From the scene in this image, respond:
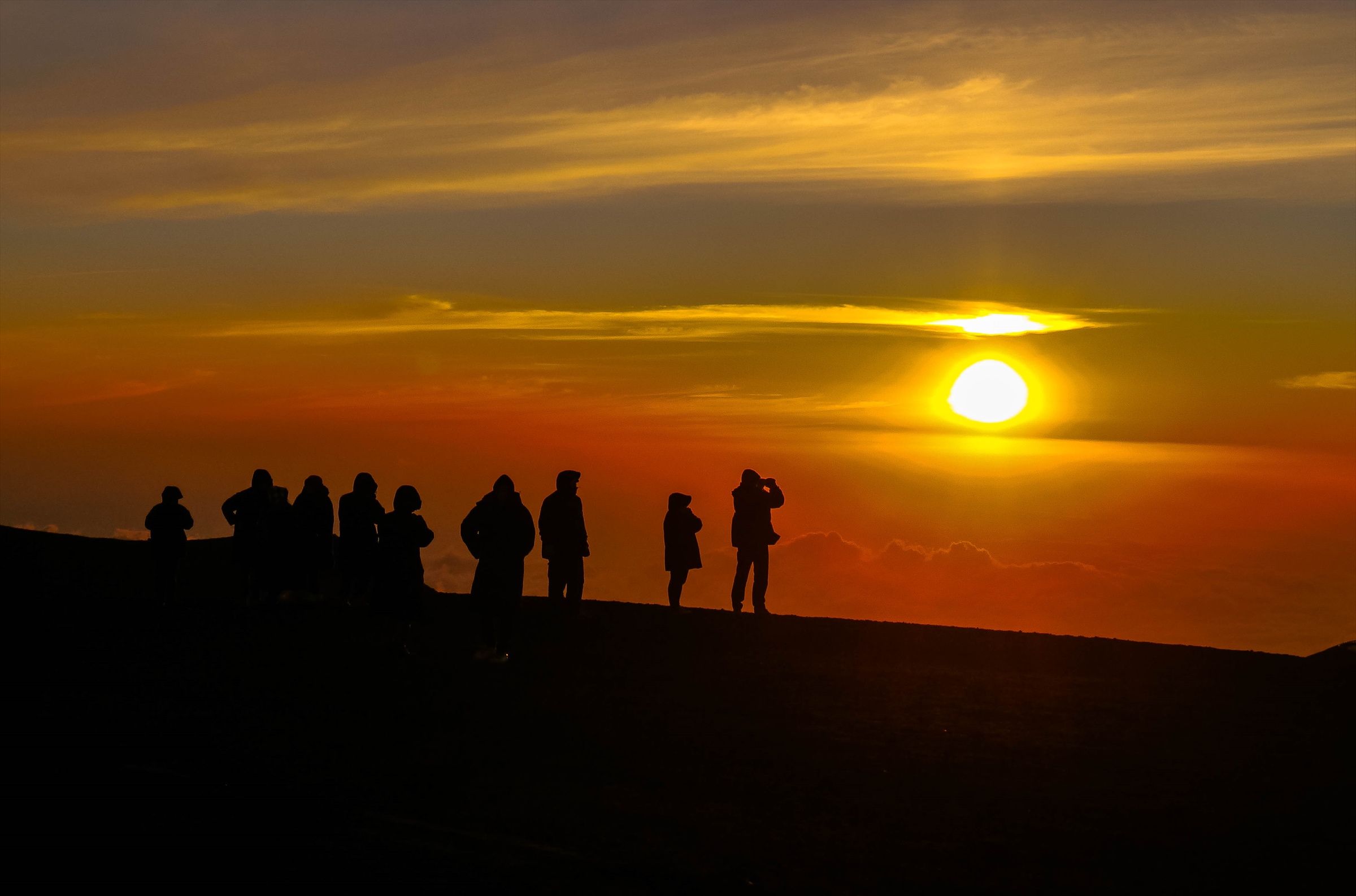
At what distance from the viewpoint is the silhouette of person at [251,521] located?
2022cm

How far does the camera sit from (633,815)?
10.2 meters

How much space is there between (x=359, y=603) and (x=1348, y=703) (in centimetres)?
1334

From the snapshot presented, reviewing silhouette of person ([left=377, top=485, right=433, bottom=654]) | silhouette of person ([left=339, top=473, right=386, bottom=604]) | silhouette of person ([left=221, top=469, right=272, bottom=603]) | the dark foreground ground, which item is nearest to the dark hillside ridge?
the dark foreground ground

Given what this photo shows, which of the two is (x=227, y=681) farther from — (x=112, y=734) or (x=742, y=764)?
(x=742, y=764)

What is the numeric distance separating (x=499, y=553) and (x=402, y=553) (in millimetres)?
1088

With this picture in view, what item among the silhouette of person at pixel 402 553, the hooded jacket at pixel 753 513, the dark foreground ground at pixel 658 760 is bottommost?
the dark foreground ground at pixel 658 760

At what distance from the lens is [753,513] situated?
2141 cm

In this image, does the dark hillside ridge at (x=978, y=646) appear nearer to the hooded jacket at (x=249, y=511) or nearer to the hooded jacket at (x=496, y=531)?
the hooded jacket at (x=249, y=511)

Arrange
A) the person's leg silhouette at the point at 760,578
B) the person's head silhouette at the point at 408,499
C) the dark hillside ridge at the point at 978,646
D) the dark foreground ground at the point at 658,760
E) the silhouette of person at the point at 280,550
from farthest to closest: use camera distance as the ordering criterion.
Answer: the person's leg silhouette at the point at 760,578 < the silhouette of person at the point at 280,550 < the dark hillside ridge at the point at 978,646 < the person's head silhouette at the point at 408,499 < the dark foreground ground at the point at 658,760

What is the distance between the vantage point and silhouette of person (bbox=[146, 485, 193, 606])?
21.1 m

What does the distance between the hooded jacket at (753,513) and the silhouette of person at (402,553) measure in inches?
241

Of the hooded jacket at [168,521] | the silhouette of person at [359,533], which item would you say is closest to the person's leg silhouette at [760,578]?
the silhouette of person at [359,533]

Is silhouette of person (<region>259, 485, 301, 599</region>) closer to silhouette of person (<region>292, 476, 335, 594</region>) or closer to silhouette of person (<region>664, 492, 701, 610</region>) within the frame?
silhouette of person (<region>292, 476, 335, 594</region>)

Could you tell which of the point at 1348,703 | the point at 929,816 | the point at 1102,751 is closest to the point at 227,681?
the point at 929,816
